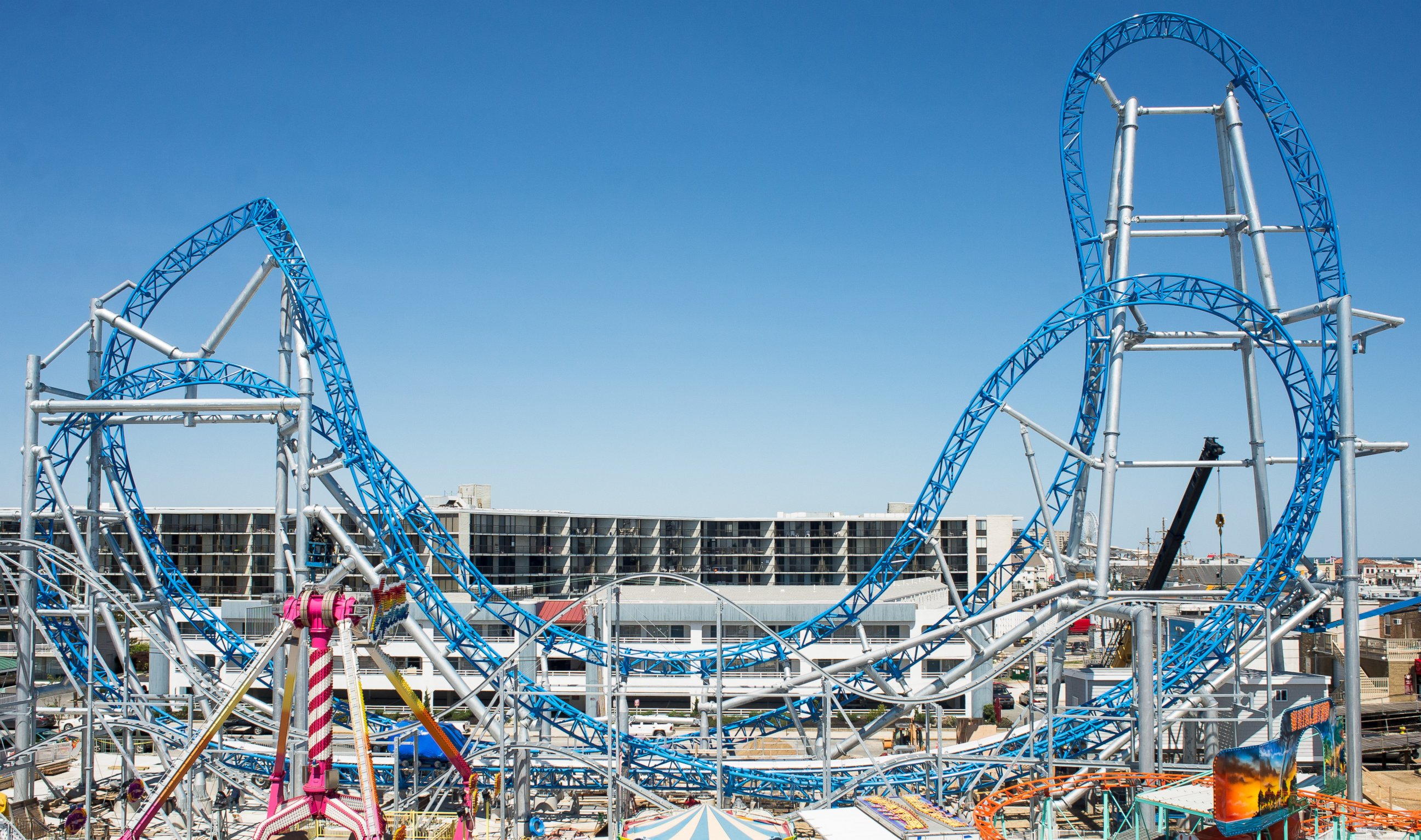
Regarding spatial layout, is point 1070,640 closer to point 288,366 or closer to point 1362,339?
point 1362,339

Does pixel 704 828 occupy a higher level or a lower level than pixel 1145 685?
lower

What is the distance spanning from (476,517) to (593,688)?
120ft

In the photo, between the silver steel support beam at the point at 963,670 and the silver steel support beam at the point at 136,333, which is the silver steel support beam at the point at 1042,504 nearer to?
the silver steel support beam at the point at 963,670

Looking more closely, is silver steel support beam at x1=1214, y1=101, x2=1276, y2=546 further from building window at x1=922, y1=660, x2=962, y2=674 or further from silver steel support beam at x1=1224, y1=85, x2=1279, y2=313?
building window at x1=922, y1=660, x2=962, y2=674

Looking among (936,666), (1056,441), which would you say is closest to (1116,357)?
(1056,441)

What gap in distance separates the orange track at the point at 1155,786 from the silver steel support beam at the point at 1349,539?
233cm

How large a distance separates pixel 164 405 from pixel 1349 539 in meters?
22.5

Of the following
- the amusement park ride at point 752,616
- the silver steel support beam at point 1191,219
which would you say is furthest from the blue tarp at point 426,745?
the silver steel support beam at point 1191,219

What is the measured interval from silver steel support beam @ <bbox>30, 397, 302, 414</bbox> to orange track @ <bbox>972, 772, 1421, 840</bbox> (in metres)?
14.3

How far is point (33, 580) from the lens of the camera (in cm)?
2264

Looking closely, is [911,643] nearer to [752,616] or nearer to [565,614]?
[752,616]

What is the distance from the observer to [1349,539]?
20516mm

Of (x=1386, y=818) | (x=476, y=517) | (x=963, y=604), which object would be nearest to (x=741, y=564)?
(x=476, y=517)

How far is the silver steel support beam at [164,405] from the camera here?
21812mm
